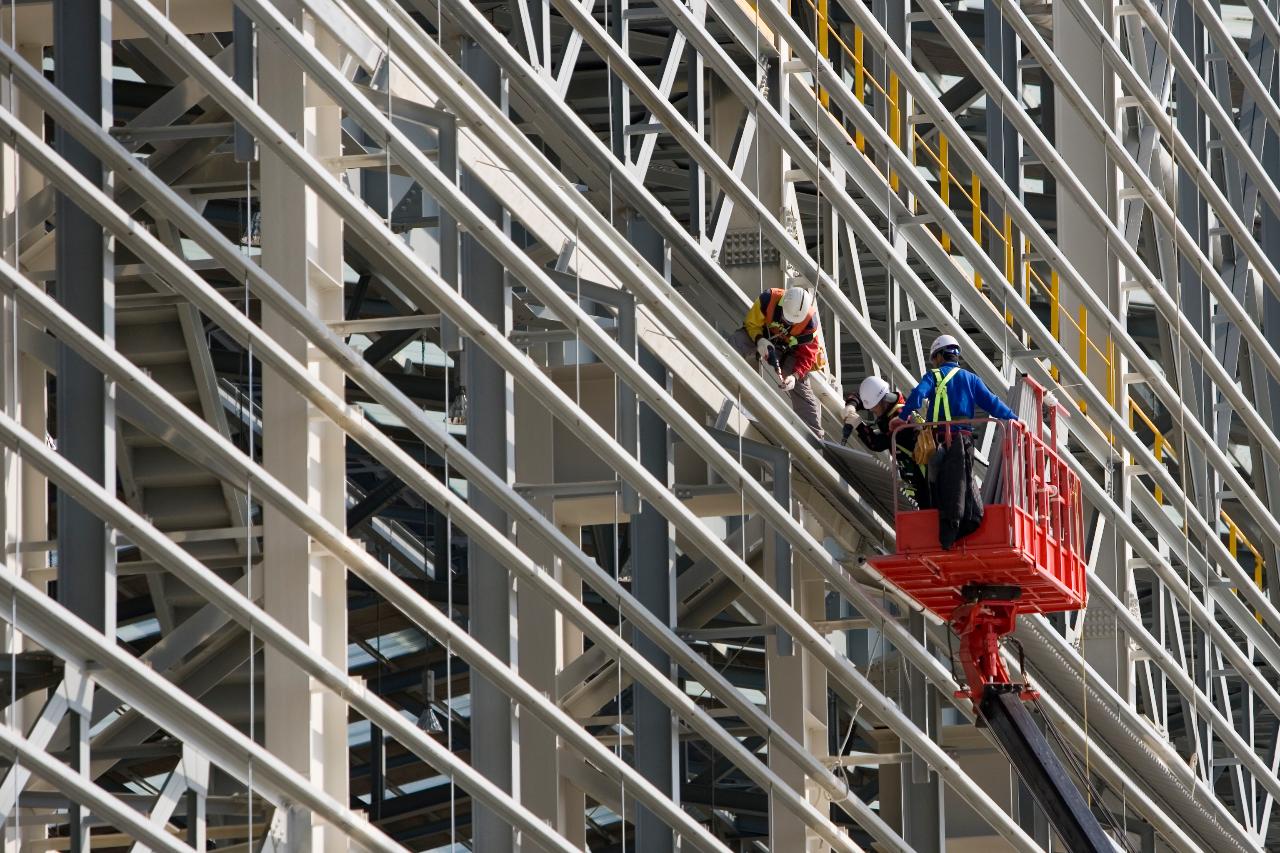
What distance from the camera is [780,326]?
61.2 feet

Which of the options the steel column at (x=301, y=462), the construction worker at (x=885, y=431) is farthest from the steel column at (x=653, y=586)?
the steel column at (x=301, y=462)

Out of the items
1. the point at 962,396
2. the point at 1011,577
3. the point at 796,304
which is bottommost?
the point at 1011,577

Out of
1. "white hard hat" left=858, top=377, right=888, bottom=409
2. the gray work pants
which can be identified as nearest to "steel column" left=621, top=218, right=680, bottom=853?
the gray work pants

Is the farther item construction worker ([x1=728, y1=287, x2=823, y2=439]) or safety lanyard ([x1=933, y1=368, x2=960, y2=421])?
construction worker ([x1=728, y1=287, x2=823, y2=439])

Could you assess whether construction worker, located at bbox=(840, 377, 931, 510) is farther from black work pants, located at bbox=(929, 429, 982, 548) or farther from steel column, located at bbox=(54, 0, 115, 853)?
steel column, located at bbox=(54, 0, 115, 853)

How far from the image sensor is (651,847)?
59.7 feet

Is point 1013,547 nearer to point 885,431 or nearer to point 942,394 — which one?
point 942,394

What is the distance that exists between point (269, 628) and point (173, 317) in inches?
239

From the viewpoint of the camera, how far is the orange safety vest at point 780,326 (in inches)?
731

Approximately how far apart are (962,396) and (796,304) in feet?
4.82

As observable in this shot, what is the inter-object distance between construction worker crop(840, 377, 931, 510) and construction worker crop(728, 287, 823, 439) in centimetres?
38

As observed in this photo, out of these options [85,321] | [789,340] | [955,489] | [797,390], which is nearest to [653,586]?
[797,390]

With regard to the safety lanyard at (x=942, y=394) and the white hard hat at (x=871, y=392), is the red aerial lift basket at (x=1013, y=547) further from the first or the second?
the white hard hat at (x=871, y=392)

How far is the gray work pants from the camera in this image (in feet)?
62.1
